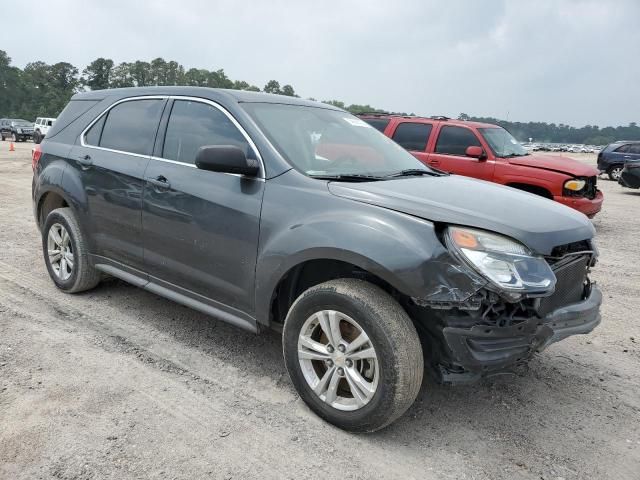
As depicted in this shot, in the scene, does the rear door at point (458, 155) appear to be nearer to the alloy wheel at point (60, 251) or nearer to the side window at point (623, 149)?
the alloy wheel at point (60, 251)

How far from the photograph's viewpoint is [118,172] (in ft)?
12.9

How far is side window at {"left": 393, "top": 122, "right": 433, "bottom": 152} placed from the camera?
9242mm

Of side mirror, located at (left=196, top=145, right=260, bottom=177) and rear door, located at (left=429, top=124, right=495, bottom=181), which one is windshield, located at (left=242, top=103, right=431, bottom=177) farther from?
rear door, located at (left=429, top=124, right=495, bottom=181)

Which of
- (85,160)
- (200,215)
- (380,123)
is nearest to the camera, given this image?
(200,215)

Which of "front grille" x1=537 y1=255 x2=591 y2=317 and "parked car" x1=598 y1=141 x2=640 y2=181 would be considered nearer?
"front grille" x1=537 y1=255 x2=591 y2=317

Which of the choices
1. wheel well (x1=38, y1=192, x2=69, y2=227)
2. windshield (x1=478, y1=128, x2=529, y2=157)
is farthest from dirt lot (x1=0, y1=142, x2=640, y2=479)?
windshield (x1=478, y1=128, x2=529, y2=157)

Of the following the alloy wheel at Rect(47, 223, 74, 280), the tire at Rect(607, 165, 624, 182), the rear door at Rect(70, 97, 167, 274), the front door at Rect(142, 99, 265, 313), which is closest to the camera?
the front door at Rect(142, 99, 265, 313)

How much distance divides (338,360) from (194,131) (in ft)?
6.28

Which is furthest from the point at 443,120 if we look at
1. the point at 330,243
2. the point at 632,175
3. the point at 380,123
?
the point at 632,175

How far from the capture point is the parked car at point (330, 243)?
8.23 feet

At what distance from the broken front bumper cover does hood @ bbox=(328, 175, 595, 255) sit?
0.38 m

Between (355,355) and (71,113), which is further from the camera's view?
(71,113)

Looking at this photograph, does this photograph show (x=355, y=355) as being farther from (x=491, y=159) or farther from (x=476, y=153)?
(x=491, y=159)

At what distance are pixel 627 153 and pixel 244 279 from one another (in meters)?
19.9
